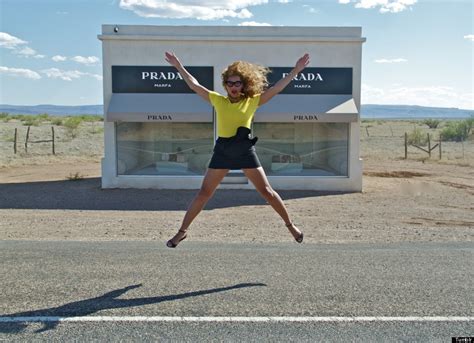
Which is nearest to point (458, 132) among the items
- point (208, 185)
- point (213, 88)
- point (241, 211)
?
point (213, 88)

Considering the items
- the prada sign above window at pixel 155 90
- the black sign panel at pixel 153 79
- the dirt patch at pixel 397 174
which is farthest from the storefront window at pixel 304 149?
the dirt patch at pixel 397 174

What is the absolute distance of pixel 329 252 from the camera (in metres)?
7.09

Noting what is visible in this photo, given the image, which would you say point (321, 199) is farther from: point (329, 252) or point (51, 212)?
point (329, 252)

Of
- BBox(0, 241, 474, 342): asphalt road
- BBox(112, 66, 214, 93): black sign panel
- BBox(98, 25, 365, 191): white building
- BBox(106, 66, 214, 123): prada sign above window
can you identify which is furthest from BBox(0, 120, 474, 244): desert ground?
BBox(112, 66, 214, 93): black sign panel

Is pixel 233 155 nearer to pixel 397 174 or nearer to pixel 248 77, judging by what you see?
pixel 248 77

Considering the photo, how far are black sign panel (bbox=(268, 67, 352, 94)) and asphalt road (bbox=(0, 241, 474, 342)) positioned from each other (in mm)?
9197

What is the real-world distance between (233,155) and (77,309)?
84.3 inches

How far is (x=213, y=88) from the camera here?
15812 millimetres

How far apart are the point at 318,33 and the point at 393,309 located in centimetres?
1231

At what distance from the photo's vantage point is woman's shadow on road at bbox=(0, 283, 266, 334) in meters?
4.31

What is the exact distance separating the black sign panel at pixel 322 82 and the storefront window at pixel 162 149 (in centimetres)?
288

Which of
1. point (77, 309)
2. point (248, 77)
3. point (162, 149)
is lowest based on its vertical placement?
point (77, 309)

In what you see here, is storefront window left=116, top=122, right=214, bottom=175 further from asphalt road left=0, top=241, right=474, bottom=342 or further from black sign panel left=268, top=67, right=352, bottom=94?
asphalt road left=0, top=241, right=474, bottom=342

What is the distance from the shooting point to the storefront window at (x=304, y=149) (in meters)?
16.4
